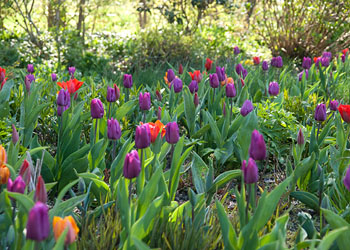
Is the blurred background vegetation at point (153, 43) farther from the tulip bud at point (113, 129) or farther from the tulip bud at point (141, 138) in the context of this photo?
the tulip bud at point (141, 138)

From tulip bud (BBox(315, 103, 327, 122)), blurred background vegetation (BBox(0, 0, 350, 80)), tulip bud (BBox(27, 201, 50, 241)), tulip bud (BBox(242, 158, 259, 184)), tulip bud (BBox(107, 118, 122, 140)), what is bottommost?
blurred background vegetation (BBox(0, 0, 350, 80))

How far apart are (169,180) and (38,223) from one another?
844mm

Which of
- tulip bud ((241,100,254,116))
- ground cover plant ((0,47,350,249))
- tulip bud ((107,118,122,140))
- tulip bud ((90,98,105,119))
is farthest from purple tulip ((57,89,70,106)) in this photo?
tulip bud ((241,100,254,116))

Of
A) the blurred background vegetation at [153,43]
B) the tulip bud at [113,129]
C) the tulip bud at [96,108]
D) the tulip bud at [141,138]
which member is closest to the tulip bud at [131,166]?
the tulip bud at [141,138]

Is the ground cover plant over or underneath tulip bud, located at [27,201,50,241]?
underneath

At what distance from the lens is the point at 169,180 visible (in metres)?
1.84

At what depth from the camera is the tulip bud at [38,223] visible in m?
1.03

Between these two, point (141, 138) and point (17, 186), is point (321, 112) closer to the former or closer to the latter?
point (141, 138)

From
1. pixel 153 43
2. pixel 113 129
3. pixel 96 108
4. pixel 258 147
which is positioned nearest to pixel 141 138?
pixel 113 129

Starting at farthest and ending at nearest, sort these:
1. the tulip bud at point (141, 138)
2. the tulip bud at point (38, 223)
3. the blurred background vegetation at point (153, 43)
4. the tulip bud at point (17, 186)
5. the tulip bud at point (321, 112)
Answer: the blurred background vegetation at point (153, 43)
the tulip bud at point (321, 112)
the tulip bud at point (141, 138)
the tulip bud at point (17, 186)
the tulip bud at point (38, 223)

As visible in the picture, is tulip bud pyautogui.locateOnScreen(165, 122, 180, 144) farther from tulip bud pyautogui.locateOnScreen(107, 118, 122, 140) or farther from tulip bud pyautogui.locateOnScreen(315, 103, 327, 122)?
tulip bud pyautogui.locateOnScreen(315, 103, 327, 122)

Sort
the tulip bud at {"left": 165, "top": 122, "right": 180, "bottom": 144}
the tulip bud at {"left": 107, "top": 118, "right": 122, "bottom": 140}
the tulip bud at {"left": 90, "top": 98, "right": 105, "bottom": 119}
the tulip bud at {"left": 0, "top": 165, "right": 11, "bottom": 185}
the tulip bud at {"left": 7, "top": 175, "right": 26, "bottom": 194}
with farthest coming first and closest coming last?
the tulip bud at {"left": 90, "top": 98, "right": 105, "bottom": 119} < the tulip bud at {"left": 107, "top": 118, "right": 122, "bottom": 140} < the tulip bud at {"left": 165, "top": 122, "right": 180, "bottom": 144} < the tulip bud at {"left": 0, "top": 165, "right": 11, "bottom": 185} < the tulip bud at {"left": 7, "top": 175, "right": 26, "bottom": 194}

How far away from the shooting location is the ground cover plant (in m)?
1.38

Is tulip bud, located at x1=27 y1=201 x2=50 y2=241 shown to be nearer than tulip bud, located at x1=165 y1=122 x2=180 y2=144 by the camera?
Yes
